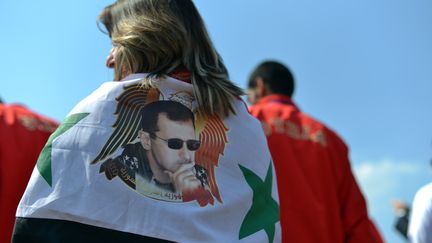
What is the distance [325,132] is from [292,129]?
0.18 metres

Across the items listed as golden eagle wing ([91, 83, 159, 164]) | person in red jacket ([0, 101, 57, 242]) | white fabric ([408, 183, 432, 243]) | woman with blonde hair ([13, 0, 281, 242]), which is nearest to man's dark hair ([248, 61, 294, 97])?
white fabric ([408, 183, 432, 243])

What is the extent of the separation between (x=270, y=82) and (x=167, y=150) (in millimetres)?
2896

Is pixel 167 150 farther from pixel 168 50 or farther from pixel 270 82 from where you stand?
pixel 270 82

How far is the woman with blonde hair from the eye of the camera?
2.04 meters

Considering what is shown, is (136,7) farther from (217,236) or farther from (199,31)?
(217,236)

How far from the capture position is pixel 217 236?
82.6 inches

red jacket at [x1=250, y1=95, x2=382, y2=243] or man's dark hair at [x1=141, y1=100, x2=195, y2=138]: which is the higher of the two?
man's dark hair at [x1=141, y1=100, x2=195, y2=138]

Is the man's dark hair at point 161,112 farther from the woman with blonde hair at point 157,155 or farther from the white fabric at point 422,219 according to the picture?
the white fabric at point 422,219

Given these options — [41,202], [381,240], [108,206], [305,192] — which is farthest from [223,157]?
[381,240]

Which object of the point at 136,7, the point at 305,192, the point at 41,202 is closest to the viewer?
the point at 41,202

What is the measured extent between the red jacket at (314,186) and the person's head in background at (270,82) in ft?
2.68

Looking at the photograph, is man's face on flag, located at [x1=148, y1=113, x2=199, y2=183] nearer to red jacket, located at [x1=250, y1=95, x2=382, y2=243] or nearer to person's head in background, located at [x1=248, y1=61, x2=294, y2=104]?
red jacket, located at [x1=250, y1=95, x2=382, y2=243]

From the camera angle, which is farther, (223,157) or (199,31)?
(199,31)

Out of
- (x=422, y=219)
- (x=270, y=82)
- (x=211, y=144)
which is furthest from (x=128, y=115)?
(x=270, y=82)
